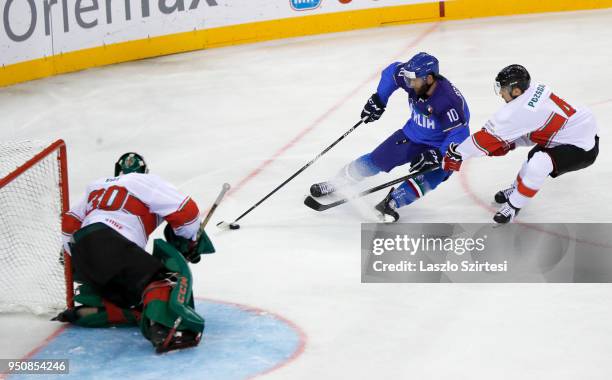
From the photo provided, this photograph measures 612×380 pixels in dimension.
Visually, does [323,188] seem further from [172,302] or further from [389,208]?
[172,302]

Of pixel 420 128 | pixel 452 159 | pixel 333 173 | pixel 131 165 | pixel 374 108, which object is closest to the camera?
pixel 131 165

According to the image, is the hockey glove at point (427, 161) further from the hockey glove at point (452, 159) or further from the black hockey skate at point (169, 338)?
the black hockey skate at point (169, 338)

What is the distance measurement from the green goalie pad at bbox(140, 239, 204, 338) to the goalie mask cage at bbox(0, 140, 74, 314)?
627 millimetres

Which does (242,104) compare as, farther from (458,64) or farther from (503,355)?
(503,355)

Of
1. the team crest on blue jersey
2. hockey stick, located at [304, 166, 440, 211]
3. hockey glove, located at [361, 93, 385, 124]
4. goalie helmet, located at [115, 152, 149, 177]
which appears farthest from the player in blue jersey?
the team crest on blue jersey

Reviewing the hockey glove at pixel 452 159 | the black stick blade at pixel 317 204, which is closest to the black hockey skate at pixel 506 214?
the hockey glove at pixel 452 159

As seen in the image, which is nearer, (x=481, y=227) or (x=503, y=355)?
(x=503, y=355)

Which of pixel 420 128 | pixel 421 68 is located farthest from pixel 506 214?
pixel 421 68

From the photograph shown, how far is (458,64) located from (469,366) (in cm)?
589

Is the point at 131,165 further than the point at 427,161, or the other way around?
the point at 427,161

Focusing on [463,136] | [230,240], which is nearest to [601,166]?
[463,136]

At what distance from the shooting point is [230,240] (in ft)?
19.0

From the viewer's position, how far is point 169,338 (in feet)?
13.5

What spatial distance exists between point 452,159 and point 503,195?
63 centimetres
